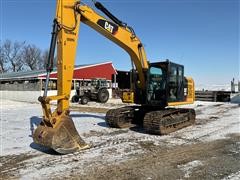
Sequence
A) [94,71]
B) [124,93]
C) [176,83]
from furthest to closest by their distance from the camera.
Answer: [94,71] → [124,93] → [176,83]

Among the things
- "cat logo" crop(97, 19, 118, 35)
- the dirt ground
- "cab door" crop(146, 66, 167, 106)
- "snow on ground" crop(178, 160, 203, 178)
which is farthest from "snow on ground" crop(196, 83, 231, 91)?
"snow on ground" crop(178, 160, 203, 178)

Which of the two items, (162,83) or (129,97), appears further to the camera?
(129,97)

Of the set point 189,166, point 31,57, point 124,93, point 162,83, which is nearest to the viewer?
point 189,166

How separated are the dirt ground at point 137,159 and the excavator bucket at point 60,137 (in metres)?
0.21

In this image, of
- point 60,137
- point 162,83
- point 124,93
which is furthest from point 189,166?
point 124,93

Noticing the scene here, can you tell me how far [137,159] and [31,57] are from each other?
6500 cm

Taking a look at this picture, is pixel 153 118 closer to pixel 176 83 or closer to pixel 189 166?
pixel 176 83

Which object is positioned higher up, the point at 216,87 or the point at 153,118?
the point at 216,87

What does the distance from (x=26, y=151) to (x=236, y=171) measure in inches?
184

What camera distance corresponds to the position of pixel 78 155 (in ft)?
23.6

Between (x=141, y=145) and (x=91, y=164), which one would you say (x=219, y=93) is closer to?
(x=141, y=145)

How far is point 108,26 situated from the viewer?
934cm

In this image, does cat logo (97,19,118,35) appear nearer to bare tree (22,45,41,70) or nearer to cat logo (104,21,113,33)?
cat logo (104,21,113,33)

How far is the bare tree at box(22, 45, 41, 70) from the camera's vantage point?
6831cm
